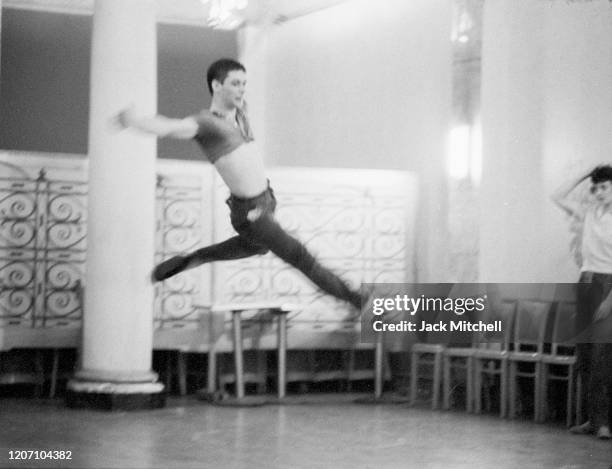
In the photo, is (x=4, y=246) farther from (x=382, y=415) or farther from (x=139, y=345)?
(x=382, y=415)

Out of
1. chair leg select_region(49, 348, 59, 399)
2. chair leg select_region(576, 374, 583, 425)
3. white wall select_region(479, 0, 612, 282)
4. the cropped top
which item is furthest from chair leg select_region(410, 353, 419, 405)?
the cropped top

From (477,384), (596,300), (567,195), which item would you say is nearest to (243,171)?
(596,300)

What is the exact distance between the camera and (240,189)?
5082 mm

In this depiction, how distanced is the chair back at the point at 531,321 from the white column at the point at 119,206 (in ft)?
7.01

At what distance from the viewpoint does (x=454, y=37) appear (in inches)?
360

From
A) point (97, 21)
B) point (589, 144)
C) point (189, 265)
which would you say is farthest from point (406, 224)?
point (189, 265)

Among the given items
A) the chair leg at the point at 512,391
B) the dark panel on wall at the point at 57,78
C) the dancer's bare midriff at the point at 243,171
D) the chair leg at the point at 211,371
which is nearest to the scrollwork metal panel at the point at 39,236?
the chair leg at the point at 211,371

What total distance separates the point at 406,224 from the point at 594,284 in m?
2.41

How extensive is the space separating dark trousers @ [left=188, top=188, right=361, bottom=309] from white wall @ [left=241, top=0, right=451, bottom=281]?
4.31m

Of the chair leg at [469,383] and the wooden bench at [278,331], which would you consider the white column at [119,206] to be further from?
the chair leg at [469,383]

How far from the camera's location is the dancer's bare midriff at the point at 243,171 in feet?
16.6

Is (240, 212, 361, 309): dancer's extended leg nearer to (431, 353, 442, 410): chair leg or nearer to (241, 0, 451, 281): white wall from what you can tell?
(431, 353, 442, 410): chair leg

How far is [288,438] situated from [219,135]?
279cm

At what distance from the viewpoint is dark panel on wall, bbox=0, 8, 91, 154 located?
10.8 meters
